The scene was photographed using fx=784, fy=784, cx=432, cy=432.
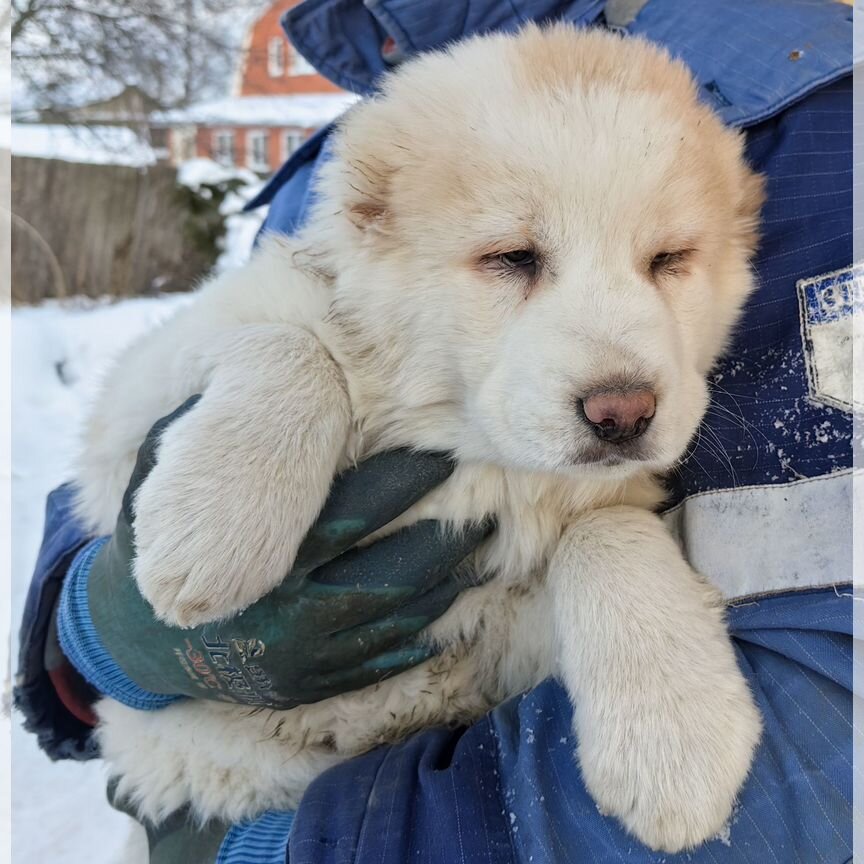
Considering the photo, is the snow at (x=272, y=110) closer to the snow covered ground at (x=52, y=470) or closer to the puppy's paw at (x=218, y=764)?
the snow covered ground at (x=52, y=470)

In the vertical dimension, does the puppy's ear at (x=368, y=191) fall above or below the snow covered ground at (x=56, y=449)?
above

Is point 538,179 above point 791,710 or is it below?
above

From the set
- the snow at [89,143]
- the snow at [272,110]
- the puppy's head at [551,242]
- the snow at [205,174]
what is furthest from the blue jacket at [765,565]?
the snow at [272,110]

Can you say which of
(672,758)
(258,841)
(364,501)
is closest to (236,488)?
(364,501)

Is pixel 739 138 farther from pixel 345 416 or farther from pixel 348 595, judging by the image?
pixel 348 595

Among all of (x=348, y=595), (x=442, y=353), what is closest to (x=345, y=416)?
(x=442, y=353)

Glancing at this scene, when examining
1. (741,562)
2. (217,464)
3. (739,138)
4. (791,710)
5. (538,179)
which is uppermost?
(739,138)
